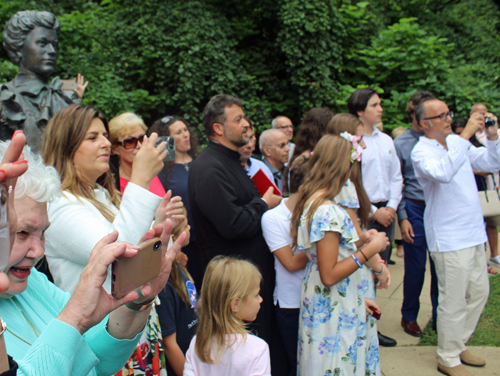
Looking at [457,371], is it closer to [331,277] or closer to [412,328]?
[412,328]

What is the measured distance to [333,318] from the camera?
2.63 metres

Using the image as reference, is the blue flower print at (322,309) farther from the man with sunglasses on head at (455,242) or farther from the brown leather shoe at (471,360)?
the brown leather shoe at (471,360)

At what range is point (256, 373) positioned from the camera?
2010 millimetres

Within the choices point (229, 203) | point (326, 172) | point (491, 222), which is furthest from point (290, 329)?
point (491, 222)

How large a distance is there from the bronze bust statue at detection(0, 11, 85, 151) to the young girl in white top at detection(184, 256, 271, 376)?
1.90m

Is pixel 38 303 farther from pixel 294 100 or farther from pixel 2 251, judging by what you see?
pixel 294 100

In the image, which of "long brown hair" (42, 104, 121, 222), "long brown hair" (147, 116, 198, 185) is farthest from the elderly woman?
"long brown hair" (147, 116, 198, 185)

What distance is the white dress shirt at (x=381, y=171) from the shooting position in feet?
14.2

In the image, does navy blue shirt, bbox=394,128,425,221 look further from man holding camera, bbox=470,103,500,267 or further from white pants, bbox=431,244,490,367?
man holding camera, bbox=470,103,500,267

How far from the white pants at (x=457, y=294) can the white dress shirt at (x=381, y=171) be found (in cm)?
94

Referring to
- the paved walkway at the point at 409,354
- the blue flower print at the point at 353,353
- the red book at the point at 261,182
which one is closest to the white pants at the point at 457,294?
the paved walkway at the point at 409,354

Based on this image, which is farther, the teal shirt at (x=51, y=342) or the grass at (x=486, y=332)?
the grass at (x=486, y=332)

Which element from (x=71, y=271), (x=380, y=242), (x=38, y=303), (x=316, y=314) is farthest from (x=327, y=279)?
(x=38, y=303)

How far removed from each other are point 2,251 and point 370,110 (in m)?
4.20
